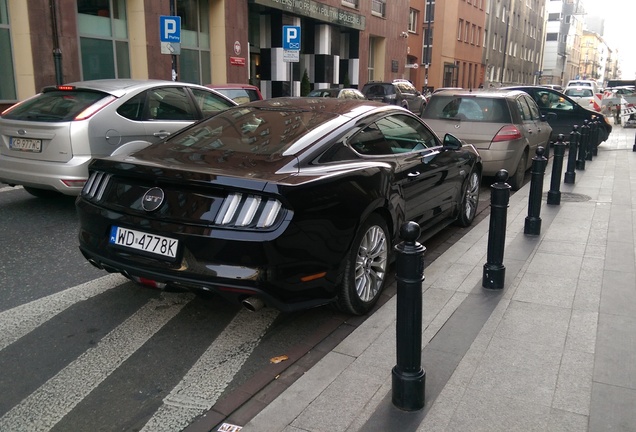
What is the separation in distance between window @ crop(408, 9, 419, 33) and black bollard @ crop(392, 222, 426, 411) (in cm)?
4643

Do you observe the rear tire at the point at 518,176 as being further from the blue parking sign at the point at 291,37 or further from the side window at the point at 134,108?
the blue parking sign at the point at 291,37

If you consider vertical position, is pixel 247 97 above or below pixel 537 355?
above

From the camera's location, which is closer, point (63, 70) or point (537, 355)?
point (537, 355)

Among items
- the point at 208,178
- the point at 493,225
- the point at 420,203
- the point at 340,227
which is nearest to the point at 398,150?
the point at 420,203

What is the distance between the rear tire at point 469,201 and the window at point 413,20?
4204cm

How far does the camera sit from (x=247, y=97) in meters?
11.7

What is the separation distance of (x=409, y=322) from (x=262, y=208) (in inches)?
42.2

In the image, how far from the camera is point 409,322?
293 cm

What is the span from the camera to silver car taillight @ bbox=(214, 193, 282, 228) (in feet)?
11.0

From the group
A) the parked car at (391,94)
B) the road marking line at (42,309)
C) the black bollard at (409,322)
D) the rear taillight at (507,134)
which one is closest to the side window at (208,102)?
the road marking line at (42,309)

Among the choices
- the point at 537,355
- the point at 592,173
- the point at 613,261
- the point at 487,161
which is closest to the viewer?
the point at 537,355

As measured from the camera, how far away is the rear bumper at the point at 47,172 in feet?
21.1

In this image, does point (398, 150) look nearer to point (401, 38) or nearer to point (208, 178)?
point (208, 178)

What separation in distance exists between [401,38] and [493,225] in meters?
37.8
